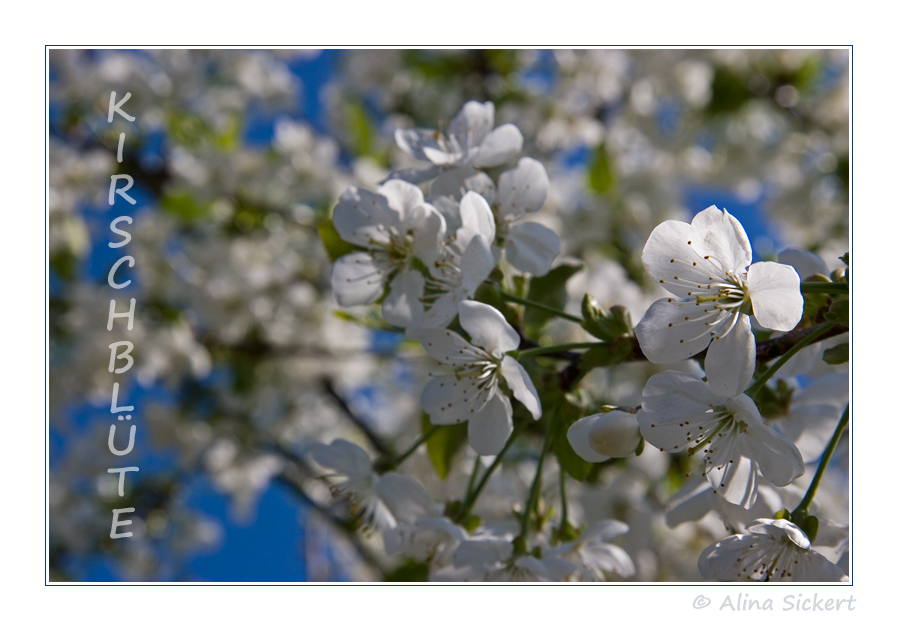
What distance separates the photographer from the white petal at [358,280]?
3.44 ft

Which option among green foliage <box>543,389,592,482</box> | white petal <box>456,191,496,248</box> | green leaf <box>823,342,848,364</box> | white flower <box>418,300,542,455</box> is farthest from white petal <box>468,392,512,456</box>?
green leaf <box>823,342,848,364</box>

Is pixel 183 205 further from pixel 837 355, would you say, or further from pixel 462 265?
pixel 837 355

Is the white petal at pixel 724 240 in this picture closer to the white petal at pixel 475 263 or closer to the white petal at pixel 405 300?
the white petal at pixel 475 263

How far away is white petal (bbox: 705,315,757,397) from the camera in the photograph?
76cm

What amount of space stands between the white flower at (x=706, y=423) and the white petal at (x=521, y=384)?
12 centimetres

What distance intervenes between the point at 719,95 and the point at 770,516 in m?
2.75

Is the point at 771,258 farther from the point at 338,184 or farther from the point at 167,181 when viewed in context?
the point at 167,181

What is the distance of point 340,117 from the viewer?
140 inches

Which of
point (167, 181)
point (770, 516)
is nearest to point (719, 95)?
point (167, 181)

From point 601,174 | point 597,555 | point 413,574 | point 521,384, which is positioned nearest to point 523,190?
point 521,384

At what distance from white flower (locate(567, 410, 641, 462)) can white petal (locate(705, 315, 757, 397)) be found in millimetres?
106

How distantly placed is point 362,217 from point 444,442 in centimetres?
38

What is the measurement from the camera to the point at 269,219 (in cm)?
272

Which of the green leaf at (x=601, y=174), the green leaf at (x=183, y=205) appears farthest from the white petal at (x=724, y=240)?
the green leaf at (x=183, y=205)
